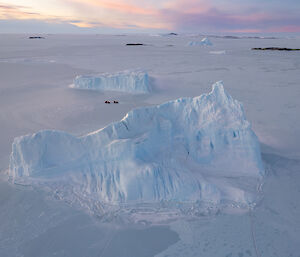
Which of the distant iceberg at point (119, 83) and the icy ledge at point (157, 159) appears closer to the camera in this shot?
the icy ledge at point (157, 159)

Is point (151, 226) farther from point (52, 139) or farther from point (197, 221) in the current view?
point (52, 139)

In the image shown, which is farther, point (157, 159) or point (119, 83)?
point (119, 83)

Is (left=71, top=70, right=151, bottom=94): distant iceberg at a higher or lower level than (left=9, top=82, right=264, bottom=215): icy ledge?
higher

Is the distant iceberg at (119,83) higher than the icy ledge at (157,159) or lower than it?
higher

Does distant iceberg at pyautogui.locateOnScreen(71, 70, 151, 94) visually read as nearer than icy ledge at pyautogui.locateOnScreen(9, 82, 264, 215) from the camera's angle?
No

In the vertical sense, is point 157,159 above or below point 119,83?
below
